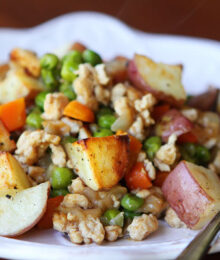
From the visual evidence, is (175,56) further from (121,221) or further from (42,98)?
(121,221)

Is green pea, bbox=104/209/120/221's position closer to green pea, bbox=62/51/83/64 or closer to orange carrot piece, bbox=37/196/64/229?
orange carrot piece, bbox=37/196/64/229

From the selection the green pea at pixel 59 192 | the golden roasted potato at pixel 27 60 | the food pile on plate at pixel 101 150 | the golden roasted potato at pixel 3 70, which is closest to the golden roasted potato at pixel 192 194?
the food pile on plate at pixel 101 150

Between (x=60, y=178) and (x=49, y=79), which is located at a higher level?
(x=49, y=79)

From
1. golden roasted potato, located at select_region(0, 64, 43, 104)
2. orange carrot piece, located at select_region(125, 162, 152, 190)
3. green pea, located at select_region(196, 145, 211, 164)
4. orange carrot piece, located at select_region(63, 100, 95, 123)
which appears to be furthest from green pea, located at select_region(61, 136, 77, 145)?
green pea, located at select_region(196, 145, 211, 164)

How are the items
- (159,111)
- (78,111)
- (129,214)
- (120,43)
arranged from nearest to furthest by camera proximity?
(129,214)
(78,111)
(159,111)
(120,43)

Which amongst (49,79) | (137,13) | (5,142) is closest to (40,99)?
(49,79)

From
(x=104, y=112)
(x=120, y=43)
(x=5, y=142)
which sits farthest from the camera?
(x=120, y=43)

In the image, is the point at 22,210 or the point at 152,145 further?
the point at 152,145

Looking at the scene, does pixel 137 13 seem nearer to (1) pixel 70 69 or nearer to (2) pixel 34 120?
(1) pixel 70 69
